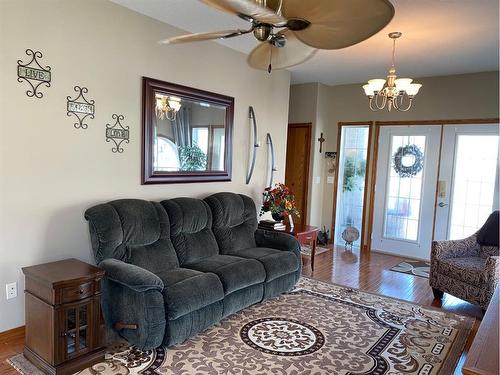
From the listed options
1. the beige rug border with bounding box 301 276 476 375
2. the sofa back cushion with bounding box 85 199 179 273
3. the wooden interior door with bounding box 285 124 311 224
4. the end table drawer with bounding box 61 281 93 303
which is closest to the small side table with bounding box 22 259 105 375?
the end table drawer with bounding box 61 281 93 303

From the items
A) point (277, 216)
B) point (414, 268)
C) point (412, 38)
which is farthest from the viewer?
point (414, 268)

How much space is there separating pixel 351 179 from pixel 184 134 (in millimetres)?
3428

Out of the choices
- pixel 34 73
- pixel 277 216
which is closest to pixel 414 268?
pixel 277 216

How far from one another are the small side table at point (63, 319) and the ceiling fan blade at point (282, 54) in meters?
1.85

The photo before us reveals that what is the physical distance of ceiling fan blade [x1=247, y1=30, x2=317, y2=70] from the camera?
240cm

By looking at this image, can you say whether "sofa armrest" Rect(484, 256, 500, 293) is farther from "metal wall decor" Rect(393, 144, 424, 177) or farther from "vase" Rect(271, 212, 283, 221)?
"metal wall decor" Rect(393, 144, 424, 177)

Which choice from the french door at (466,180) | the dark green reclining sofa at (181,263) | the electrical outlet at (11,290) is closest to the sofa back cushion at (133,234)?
the dark green reclining sofa at (181,263)

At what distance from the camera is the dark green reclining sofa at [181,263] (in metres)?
2.56

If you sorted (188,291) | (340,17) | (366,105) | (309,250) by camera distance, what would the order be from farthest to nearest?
(366,105), (309,250), (188,291), (340,17)

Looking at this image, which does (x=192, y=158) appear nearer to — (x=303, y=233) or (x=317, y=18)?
(x=303, y=233)

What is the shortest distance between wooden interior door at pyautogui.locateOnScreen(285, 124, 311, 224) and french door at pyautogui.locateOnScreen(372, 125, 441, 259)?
1.15 meters

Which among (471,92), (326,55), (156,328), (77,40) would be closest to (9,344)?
(156,328)

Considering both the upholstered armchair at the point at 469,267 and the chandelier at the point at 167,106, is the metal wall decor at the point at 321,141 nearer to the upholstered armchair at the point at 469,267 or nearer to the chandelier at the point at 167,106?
the upholstered armchair at the point at 469,267

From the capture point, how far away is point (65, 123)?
2.91 metres
